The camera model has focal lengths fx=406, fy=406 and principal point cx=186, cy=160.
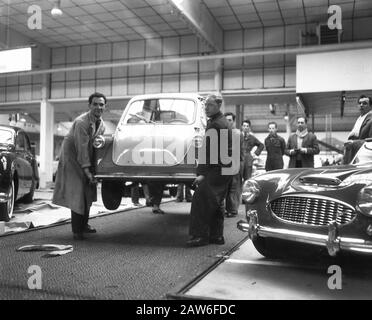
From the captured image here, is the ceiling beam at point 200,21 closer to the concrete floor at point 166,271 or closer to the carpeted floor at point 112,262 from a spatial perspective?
the carpeted floor at point 112,262

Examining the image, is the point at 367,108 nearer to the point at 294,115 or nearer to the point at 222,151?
the point at 222,151

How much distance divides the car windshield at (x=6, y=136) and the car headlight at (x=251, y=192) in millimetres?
5032

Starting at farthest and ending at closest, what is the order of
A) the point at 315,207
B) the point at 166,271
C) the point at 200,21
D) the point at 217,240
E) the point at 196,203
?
the point at 200,21, the point at 217,240, the point at 196,203, the point at 166,271, the point at 315,207

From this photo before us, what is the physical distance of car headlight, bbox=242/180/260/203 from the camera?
3289 mm

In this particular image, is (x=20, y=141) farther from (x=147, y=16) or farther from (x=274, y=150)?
(x=147, y=16)

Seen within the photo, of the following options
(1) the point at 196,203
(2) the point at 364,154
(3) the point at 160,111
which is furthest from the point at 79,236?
(2) the point at 364,154

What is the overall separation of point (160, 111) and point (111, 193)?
1.40 m

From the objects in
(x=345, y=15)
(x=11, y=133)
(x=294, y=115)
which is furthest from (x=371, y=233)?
(x=294, y=115)

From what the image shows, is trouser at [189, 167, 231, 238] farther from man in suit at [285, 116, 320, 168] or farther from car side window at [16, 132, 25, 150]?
car side window at [16, 132, 25, 150]

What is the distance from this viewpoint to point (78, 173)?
4.39 metres

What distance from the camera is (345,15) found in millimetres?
11422

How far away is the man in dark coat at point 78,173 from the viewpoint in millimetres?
4316

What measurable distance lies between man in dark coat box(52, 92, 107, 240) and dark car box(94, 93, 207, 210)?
22 centimetres

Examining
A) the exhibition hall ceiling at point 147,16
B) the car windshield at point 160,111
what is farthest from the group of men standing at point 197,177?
the exhibition hall ceiling at point 147,16
